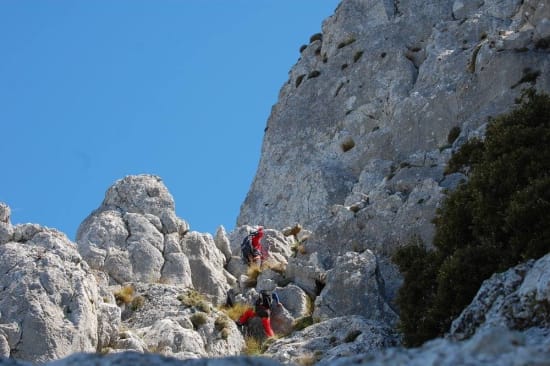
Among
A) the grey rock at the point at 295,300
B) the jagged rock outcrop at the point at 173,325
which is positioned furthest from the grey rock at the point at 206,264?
the grey rock at the point at 295,300

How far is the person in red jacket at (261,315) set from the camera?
31656 millimetres

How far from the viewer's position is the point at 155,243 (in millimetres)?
36219

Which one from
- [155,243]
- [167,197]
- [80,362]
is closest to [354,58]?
[167,197]

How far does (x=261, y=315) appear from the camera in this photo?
3195 centimetres

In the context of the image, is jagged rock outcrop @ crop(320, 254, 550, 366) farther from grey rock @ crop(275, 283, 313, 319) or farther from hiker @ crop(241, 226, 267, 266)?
hiker @ crop(241, 226, 267, 266)

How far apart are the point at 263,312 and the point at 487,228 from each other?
34.2 feet

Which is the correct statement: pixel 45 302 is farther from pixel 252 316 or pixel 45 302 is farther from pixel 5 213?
pixel 252 316

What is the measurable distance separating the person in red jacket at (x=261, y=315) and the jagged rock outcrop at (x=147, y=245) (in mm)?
2738

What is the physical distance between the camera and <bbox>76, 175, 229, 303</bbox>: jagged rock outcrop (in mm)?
34625

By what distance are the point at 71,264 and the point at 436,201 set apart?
14304mm

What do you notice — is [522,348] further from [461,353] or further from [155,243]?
[155,243]

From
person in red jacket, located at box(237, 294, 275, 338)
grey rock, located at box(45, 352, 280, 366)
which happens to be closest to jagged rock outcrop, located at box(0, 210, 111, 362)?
person in red jacket, located at box(237, 294, 275, 338)

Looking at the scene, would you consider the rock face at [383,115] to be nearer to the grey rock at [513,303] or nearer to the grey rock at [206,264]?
the grey rock at [206,264]

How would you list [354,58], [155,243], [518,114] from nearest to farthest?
[518,114], [155,243], [354,58]
